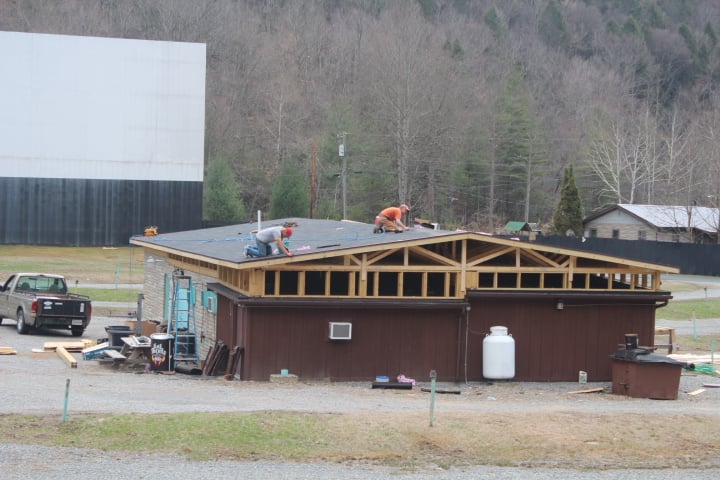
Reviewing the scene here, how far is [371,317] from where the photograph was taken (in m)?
23.8

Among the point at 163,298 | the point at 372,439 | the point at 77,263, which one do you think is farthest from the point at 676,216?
the point at 372,439

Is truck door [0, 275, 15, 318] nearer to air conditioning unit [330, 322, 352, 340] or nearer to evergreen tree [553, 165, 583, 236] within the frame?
air conditioning unit [330, 322, 352, 340]

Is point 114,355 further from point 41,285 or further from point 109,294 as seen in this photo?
point 109,294

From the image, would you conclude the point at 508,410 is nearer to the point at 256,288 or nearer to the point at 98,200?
the point at 256,288

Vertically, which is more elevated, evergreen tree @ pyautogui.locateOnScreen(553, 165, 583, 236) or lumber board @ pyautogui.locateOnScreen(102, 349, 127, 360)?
evergreen tree @ pyautogui.locateOnScreen(553, 165, 583, 236)

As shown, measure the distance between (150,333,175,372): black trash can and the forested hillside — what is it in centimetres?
3627

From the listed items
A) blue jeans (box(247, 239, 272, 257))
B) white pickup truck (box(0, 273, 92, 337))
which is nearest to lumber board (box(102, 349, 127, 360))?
blue jeans (box(247, 239, 272, 257))

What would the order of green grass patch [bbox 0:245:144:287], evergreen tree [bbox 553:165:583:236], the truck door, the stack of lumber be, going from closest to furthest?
the stack of lumber < the truck door < green grass patch [bbox 0:245:144:287] < evergreen tree [bbox 553:165:583:236]

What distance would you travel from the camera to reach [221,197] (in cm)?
7138

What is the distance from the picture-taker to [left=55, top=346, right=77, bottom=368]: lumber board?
24252 mm

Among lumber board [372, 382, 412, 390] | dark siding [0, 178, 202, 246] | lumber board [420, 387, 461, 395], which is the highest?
dark siding [0, 178, 202, 246]

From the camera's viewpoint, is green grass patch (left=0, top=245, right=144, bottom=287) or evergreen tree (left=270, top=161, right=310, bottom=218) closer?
green grass patch (left=0, top=245, right=144, bottom=287)

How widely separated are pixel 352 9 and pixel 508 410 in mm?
108539

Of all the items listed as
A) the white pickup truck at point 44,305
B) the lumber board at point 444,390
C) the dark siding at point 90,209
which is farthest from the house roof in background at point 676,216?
Result: the lumber board at point 444,390
